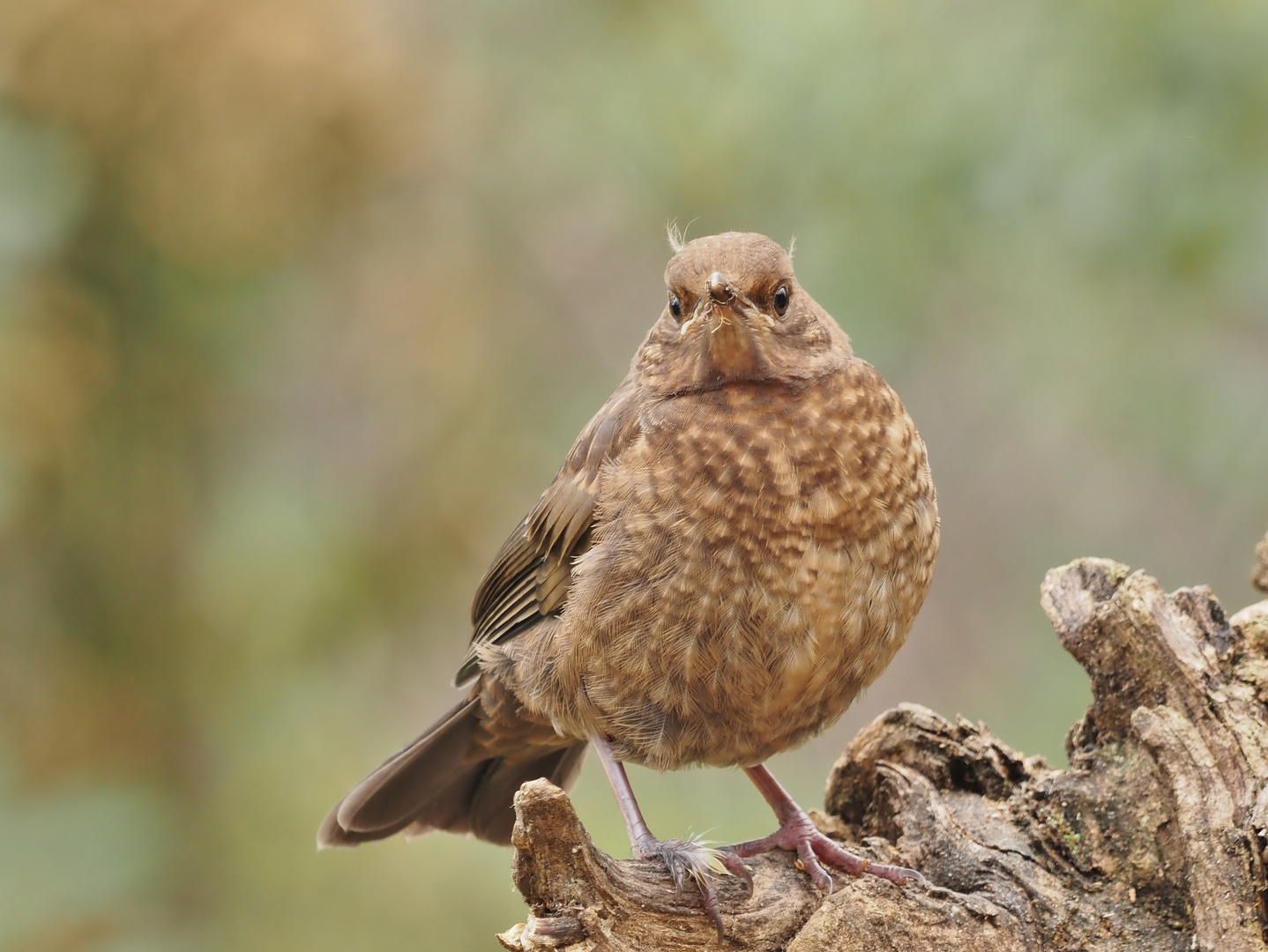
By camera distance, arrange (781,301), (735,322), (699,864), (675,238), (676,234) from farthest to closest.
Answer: (676,234) < (675,238) < (781,301) < (735,322) < (699,864)

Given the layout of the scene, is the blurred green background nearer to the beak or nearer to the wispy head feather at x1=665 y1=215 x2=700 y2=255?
the wispy head feather at x1=665 y1=215 x2=700 y2=255

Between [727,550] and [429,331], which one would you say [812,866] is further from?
[429,331]

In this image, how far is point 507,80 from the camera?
16.3 ft

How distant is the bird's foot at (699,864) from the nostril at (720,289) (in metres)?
1.24

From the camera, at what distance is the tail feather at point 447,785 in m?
3.85

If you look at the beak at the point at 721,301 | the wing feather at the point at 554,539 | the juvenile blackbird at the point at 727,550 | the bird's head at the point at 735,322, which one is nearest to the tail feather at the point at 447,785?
the wing feather at the point at 554,539

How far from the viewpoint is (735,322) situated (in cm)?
327

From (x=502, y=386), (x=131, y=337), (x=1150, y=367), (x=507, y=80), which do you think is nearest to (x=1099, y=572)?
(x=1150, y=367)

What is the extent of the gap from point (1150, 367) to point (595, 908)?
94.2 inches

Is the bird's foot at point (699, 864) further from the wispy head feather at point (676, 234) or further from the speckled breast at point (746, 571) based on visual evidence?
the wispy head feather at point (676, 234)

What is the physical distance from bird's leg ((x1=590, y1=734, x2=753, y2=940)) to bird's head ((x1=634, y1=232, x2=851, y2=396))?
966 mm

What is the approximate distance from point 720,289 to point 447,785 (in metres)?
1.69

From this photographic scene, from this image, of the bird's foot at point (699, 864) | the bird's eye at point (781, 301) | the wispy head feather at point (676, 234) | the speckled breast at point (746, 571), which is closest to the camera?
the bird's foot at point (699, 864)

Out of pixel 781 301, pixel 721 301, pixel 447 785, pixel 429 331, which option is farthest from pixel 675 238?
pixel 447 785
